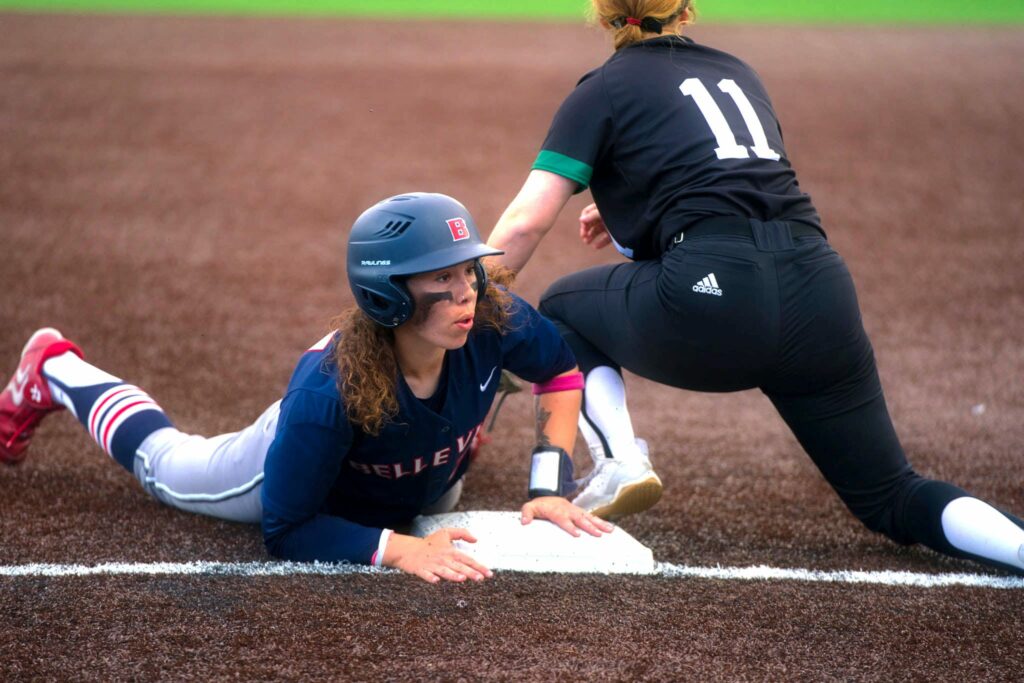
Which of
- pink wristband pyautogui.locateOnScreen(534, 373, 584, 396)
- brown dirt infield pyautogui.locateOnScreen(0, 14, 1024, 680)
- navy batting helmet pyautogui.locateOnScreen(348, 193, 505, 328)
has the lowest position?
brown dirt infield pyautogui.locateOnScreen(0, 14, 1024, 680)

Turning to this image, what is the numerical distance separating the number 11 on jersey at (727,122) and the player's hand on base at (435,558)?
127cm

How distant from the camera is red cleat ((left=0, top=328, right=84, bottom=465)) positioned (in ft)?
13.2

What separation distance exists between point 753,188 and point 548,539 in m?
1.11

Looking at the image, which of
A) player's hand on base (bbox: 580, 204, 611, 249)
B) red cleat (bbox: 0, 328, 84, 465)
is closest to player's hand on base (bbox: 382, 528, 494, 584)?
player's hand on base (bbox: 580, 204, 611, 249)

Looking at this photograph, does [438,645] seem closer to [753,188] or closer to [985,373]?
[753,188]

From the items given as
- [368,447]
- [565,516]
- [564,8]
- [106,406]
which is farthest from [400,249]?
[564,8]

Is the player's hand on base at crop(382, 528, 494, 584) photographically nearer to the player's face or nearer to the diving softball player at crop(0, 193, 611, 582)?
the diving softball player at crop(0, 193, 611, 582)

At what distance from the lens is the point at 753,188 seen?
3229 millimetres

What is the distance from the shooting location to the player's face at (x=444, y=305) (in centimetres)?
294

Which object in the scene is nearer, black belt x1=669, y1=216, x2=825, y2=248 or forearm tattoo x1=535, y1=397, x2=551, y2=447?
black belt x1=669, y1=216, x2=825, y2=248

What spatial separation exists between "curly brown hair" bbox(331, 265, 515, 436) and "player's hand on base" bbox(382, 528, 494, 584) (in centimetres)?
35

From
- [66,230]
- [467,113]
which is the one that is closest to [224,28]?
[467,113]

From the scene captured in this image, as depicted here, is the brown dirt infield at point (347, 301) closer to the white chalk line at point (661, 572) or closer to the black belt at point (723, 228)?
the white chalk line at point (661, 572)

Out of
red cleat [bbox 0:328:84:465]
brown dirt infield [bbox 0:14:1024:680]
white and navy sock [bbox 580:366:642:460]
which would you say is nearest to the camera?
brown dirt infield [bbox 0:14:1024:680]
